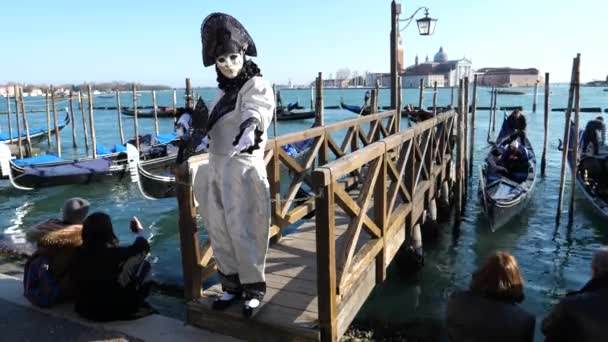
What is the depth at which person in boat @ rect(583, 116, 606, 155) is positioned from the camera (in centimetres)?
1093

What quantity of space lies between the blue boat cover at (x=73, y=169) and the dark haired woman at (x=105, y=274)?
9995 millimetres

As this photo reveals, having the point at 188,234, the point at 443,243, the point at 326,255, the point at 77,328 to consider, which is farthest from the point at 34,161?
the point at 326,255

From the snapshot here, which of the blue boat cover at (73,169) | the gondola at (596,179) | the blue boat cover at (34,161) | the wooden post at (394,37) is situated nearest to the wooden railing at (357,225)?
the wooden post at (394,37)

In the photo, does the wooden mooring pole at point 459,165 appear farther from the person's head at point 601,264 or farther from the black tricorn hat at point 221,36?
the black tricorn hat at point 221,36

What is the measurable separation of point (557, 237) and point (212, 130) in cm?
769

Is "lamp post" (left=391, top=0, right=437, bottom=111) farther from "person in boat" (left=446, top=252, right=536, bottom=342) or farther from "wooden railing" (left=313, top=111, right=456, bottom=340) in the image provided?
"person in boat" (left=446, top=252, right=536, bottom=342)

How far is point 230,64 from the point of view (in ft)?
8.68

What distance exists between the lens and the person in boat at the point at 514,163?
9.92m

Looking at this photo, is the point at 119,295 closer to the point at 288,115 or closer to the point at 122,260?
the point at 122,260

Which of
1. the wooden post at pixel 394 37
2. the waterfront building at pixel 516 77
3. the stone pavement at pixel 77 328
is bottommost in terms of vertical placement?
the stone pavement at pixel 77 328

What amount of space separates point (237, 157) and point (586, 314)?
1.89m

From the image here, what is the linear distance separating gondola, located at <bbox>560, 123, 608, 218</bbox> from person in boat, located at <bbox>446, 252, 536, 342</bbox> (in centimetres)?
741

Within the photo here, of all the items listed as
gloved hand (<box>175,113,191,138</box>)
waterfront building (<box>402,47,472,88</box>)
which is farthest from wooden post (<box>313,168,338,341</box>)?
waterfront building (<box>402,47,472,88</box>)

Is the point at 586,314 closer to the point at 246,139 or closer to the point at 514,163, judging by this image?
the point at 246,139
